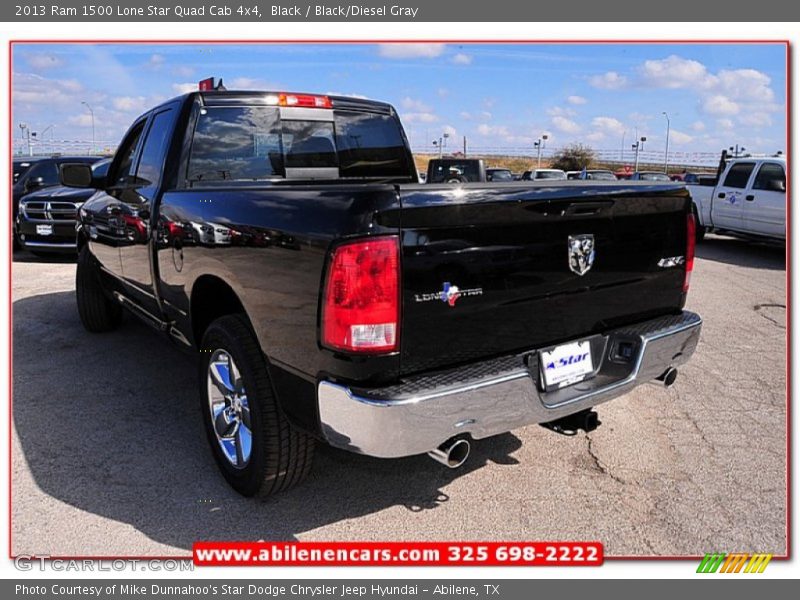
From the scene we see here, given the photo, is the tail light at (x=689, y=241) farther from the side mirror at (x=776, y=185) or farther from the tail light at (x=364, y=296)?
the side mirror at (x=776, y=185)

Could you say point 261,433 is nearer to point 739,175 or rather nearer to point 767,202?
point 767,202

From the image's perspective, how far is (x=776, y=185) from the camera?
11.7 m

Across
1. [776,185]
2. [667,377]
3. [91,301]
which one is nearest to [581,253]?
[667,377]

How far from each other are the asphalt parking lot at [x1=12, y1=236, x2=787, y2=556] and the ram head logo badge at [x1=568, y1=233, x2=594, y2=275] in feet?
3.79

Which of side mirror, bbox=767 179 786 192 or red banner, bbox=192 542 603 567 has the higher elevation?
side mirror, bbox=767 179 786 192

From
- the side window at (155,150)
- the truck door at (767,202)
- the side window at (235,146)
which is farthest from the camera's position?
the truck door at (767,202)

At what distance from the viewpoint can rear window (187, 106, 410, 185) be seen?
3.95m

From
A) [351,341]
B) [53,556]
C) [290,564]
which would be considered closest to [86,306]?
[53,556]

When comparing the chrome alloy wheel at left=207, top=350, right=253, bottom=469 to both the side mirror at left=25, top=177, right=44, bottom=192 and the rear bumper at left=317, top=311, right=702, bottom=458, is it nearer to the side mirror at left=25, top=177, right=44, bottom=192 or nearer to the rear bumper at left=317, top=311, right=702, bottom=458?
the rear bumper at left=317, top=311, right=702, bottom=458

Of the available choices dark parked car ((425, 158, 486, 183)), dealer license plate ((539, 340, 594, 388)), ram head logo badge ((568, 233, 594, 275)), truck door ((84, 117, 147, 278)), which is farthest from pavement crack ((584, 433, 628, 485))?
dark parked car ((425, 158, 486, 183))

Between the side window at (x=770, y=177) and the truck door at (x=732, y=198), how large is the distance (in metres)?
0.24

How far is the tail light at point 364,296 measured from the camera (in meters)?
2.38

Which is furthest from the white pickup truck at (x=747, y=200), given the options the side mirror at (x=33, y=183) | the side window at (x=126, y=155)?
the side mirror at (x=33, y=183)

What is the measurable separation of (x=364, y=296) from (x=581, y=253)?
1113 mm
